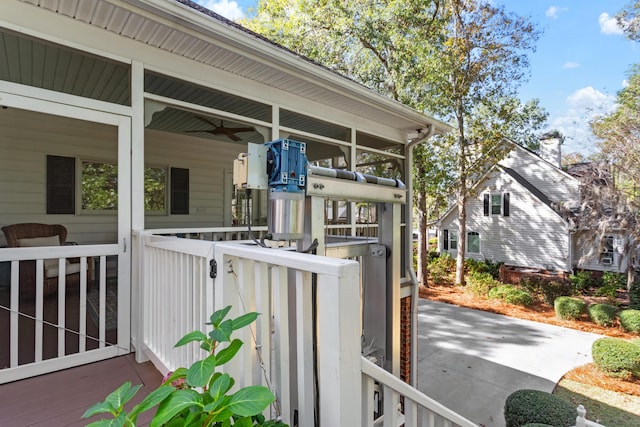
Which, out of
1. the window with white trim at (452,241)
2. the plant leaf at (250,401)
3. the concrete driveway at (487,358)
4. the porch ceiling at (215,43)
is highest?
the porch ceiling at (215,43)

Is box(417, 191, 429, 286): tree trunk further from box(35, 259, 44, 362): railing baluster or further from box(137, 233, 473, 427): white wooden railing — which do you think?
box(35, 259, 44, 362): railing baluster

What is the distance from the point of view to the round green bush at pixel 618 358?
6520 mm

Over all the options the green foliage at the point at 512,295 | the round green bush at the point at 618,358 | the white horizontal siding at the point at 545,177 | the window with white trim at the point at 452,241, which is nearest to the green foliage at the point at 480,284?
the green foliage at the point at 512,295

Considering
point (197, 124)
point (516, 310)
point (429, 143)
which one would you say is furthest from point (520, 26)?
point (197, 124)

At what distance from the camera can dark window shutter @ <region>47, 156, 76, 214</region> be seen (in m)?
5.76

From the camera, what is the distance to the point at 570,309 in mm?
9891

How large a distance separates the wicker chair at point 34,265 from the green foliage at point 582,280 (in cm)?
1572

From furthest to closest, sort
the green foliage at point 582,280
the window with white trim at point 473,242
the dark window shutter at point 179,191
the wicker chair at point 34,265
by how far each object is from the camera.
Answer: the window with white trim at point 473,242
the green foliage at point 582,280
the dark window shutter at point 179,191
the wicker chair at point 34,265

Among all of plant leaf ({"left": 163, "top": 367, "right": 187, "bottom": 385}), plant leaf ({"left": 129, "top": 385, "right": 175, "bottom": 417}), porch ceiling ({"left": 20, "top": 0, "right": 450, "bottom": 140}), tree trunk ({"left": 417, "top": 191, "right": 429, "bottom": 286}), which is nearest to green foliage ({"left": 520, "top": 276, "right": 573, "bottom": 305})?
tree trunk ({"left": 417, "top": 191, "right": 429, "bottom": 286})

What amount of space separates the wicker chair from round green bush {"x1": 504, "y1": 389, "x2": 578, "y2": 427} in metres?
6.00

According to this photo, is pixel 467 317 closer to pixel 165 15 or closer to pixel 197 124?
pixel 197 124

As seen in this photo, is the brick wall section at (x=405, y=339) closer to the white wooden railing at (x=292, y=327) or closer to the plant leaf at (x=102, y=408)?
the white wooden railing at (x=292, y=327)

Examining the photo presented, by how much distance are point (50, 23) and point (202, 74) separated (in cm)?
127

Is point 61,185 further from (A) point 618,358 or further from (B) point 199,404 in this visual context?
(A) point 618,358
